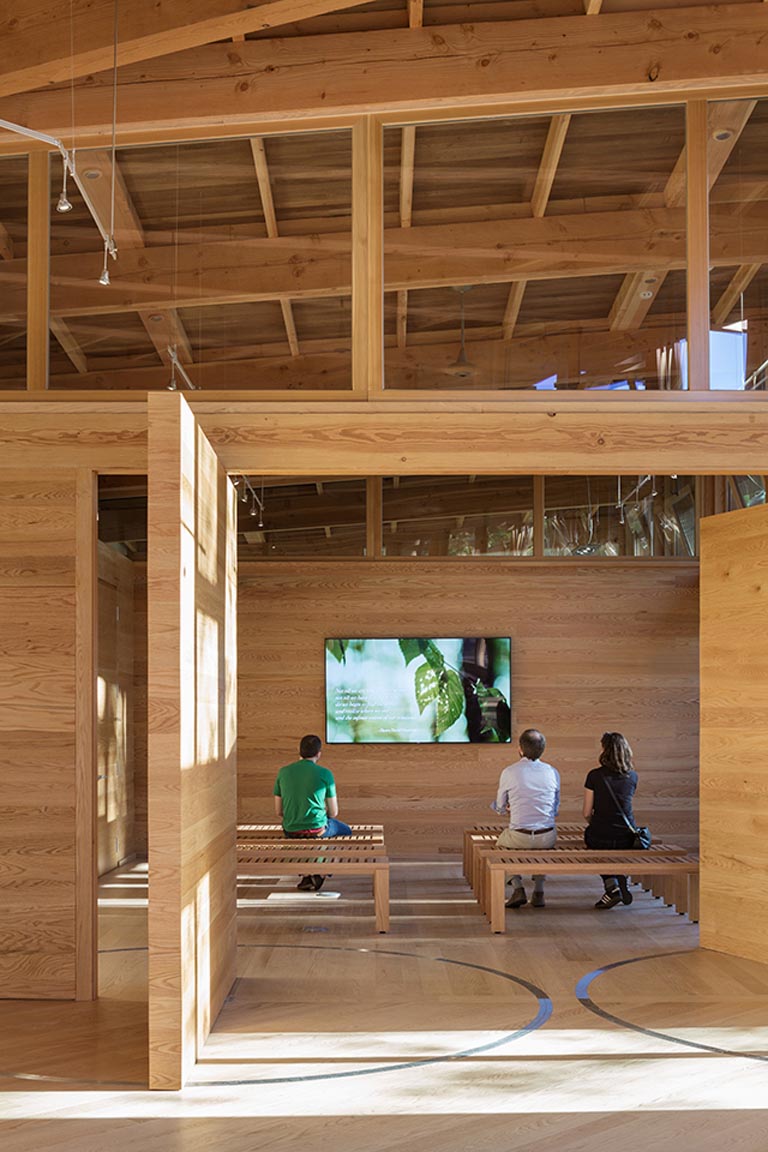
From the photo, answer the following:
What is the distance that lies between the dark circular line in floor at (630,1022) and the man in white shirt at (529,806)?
150 centimetres

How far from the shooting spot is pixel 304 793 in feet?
29.3

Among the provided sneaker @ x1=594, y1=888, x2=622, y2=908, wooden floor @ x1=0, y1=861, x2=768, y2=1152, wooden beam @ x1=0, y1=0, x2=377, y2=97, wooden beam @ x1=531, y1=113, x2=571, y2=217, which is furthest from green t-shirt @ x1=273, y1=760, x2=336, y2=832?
wooden beam @ x1=0, y1=0, x2=377, y2=97

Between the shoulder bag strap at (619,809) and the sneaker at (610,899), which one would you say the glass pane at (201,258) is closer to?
the shoulder bag strap at (619,809)

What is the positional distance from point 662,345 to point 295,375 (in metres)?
1.75

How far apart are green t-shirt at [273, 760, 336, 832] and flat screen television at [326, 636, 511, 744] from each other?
2.12 m

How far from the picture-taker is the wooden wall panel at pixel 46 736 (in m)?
6.16

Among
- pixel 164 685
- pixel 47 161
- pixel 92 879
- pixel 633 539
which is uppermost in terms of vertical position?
pixel 47 161

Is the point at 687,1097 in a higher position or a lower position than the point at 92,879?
lower

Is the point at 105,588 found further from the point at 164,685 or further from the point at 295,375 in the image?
the point at 164,685

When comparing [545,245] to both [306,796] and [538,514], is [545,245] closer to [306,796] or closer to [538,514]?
[306,796]

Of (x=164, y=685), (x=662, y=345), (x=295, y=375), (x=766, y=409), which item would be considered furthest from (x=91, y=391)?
(x=766, y=409)

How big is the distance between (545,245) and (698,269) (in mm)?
736

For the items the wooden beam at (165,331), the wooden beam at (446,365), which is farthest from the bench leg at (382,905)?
the wooden beam at (165,331)

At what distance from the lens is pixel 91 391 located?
6348mm
